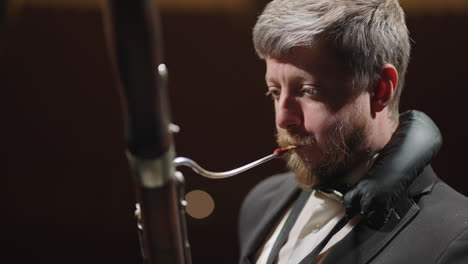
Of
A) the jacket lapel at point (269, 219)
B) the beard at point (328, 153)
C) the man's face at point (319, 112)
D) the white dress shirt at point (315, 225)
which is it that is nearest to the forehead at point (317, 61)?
the man's face at point (319, 112)

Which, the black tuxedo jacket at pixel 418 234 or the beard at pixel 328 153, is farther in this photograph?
the beard at pixel 328 153

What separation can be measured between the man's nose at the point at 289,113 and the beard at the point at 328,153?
0.03 m

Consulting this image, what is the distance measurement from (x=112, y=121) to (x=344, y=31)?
42.7 inches

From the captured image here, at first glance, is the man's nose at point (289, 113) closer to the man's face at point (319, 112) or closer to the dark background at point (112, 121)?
the man's face at point (319, 112)

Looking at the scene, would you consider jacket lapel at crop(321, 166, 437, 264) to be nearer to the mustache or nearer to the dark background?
the mustache

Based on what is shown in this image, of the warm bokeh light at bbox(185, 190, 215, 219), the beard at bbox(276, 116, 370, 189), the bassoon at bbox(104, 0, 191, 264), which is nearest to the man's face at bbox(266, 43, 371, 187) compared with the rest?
the beard at bbox(276, 116, 370, 189)

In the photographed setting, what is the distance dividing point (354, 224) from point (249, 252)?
31 cm

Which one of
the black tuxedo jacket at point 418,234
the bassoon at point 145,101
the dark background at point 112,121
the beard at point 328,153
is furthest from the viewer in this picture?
the dark background at point 112,121

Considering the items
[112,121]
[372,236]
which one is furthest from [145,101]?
[112,121]

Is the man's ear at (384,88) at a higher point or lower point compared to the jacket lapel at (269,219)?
higher

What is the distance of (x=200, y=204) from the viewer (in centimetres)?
194

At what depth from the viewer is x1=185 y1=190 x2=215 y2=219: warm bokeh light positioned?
6.36ft

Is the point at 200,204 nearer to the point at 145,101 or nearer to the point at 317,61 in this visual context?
the point at 317,61

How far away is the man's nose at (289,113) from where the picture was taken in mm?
1052
